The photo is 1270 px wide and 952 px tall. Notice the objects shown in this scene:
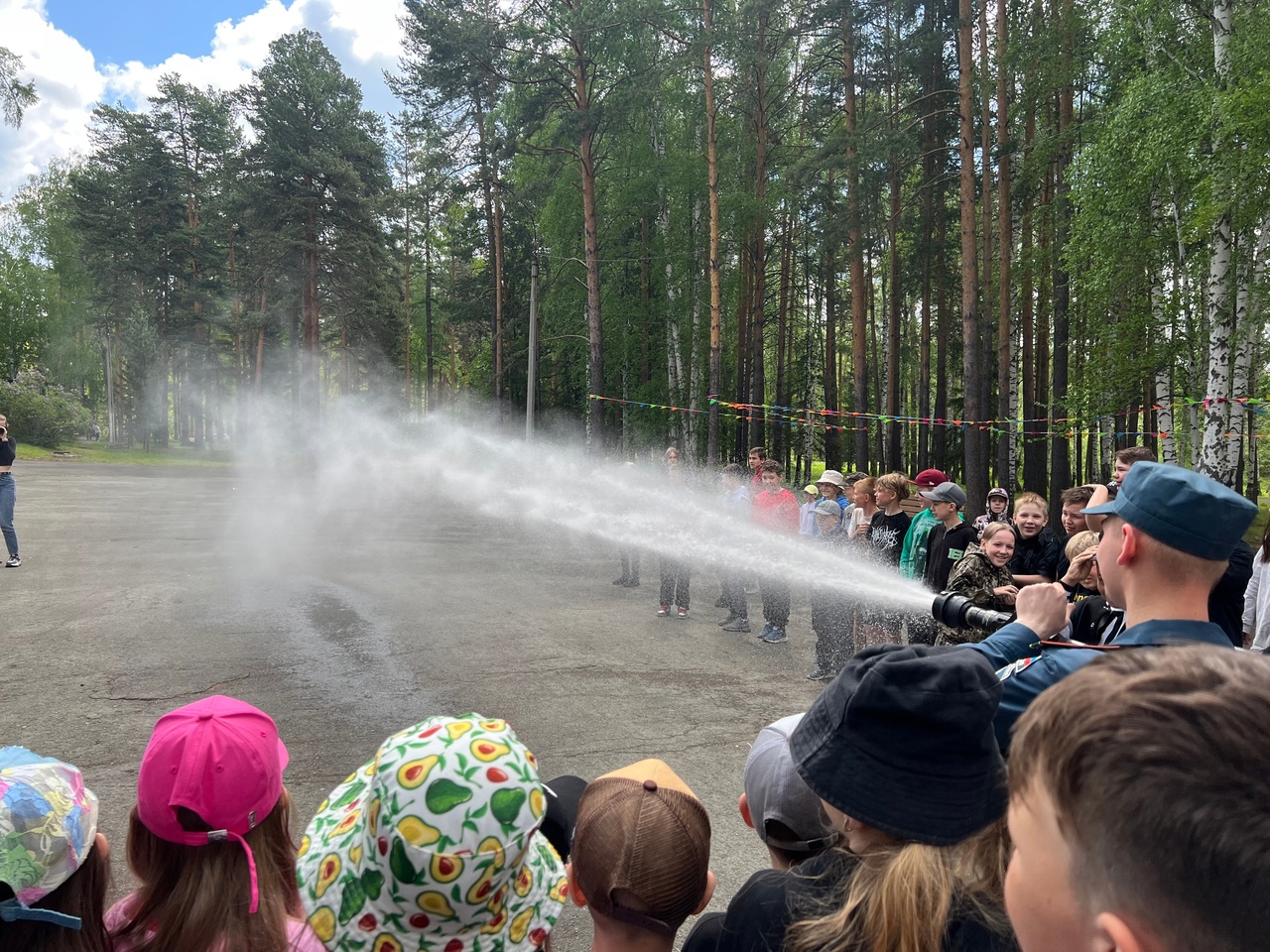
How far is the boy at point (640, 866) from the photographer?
1827 millimetres

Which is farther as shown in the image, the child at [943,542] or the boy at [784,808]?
the child at [943,542]

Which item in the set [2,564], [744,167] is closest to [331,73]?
[744,167]

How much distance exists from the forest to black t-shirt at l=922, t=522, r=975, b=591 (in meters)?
9.65

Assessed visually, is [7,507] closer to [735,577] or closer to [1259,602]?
[735,577]

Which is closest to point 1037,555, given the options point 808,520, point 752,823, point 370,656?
point 808,520

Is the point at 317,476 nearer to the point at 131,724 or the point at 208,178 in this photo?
the point at 131,724

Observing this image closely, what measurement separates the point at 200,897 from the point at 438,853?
32.1 inches

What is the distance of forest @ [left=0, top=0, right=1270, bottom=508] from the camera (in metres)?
14.7

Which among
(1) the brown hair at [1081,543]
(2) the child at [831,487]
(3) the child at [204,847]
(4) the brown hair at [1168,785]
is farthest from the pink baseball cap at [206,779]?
(2) the child at [831,487]

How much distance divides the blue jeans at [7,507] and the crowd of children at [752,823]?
11.2m

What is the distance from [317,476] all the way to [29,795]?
2109cm

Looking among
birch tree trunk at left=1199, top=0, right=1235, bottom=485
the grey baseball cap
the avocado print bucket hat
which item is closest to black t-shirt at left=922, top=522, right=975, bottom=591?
the grey baseball cap

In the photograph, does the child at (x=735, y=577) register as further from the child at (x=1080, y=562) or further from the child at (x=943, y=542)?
the child at (x=1080, y=562)

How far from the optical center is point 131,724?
5.60 m
